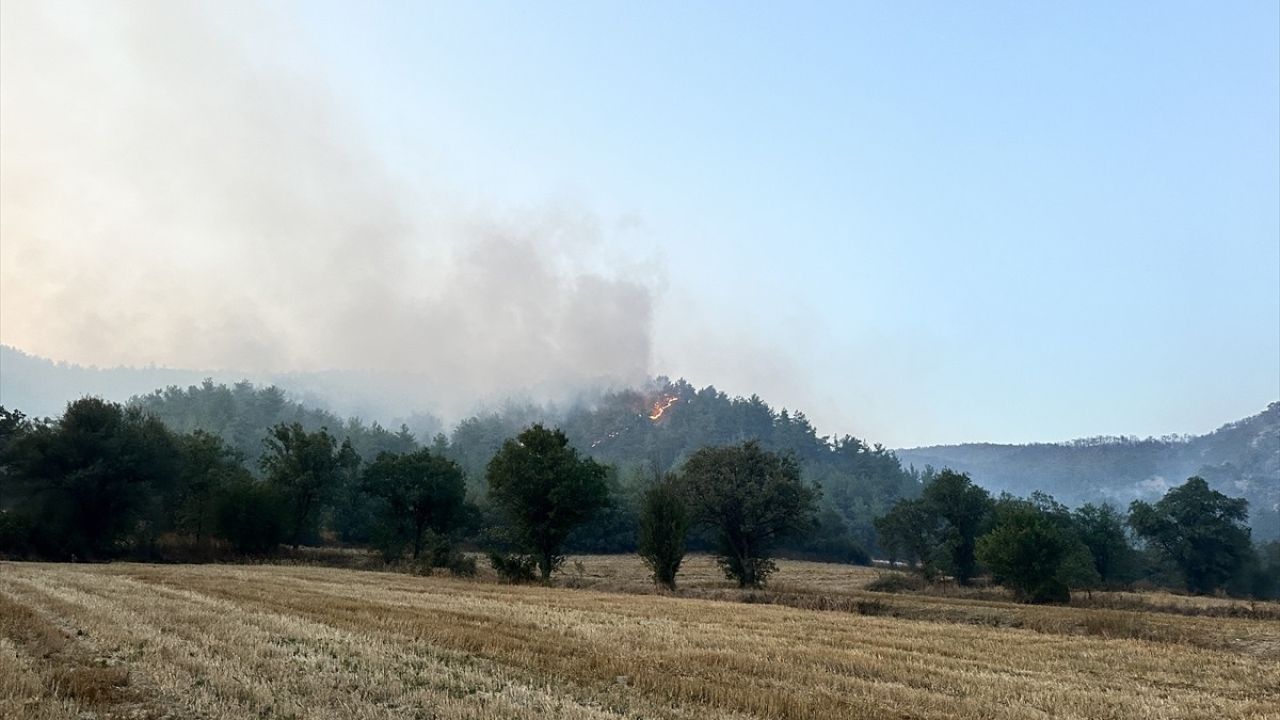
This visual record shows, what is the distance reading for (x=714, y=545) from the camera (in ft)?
205

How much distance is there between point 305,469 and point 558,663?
73.6 metres

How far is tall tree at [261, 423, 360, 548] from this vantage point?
7719 centimetres

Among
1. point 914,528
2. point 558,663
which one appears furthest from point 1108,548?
point 558,663

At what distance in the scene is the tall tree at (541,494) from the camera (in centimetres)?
5372

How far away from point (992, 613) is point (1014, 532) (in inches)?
799

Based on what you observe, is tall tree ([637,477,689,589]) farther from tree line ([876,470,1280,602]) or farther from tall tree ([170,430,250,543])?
tall tree ([170,430,250,543])

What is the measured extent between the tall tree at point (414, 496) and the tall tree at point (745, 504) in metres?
28.4

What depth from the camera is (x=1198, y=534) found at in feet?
297

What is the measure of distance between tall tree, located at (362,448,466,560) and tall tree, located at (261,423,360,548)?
5.46m

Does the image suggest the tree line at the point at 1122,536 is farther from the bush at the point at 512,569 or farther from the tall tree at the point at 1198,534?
the bush at the point at 512,569

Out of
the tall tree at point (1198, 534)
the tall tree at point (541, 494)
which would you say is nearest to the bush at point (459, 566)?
the tall tree at point (541, 494)

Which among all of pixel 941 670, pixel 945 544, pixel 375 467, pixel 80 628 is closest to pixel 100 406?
pixel 375 467

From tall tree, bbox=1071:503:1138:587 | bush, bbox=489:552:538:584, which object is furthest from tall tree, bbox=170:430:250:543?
tall tree, bbox=1071:503:1138:587

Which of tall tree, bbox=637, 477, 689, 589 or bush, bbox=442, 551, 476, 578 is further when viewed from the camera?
bush, bbox=442, 551, 476, 578
